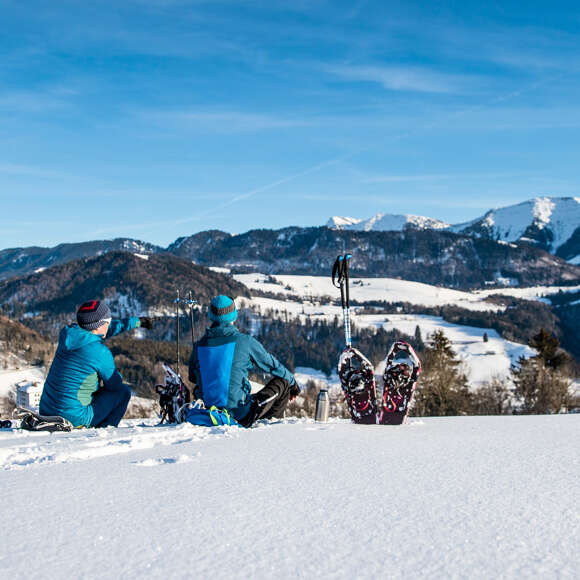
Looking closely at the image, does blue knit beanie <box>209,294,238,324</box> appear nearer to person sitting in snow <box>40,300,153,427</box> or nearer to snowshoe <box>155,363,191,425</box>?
person sitting in snow <box>40,300,153,427</box>

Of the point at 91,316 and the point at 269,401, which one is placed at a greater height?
the point at 91,316

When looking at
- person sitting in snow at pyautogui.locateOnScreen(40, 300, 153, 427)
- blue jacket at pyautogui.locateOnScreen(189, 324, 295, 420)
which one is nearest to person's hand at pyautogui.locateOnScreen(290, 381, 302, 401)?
blue jacket at pyautogui.locateOnScreen(189, 324, 295, 420)

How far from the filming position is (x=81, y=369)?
261 inches

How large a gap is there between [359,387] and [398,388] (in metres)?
0.49

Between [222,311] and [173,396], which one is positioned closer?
[222,311]

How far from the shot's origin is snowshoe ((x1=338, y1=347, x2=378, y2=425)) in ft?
23.0

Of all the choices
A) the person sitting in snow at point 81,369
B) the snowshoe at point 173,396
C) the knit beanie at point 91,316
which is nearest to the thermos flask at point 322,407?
the snowshoe at point 173,396

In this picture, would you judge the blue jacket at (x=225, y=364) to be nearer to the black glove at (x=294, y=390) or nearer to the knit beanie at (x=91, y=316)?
the black glove at (x=294, y=390)

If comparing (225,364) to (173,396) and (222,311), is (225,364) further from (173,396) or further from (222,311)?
(173,396)

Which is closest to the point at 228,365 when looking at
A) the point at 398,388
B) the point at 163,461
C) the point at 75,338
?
the point at 75,338

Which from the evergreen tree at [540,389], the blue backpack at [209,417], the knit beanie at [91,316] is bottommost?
the evergreen tree at [540,389]

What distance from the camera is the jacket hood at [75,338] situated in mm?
6508

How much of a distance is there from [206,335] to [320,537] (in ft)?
14.4

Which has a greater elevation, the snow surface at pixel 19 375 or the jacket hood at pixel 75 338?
the jacket hood at pixel 75 338
